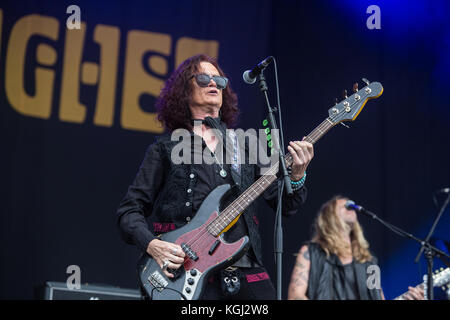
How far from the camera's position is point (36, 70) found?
467 centimetres

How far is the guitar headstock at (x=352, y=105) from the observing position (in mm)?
2857

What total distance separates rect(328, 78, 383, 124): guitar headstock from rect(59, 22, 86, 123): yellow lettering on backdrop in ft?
8.59

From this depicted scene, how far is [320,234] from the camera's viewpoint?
5.17 meters

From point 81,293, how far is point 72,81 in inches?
74.6

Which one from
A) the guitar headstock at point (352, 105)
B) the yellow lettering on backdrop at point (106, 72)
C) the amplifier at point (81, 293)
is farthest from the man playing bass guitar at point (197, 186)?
the yellow lettering on backdrop at point (106, 72)

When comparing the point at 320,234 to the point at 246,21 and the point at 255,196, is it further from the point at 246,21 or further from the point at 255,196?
the point at 255,196

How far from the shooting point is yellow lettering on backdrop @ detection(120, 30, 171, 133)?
4980 millimetres

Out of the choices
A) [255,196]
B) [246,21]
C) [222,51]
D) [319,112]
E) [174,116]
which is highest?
[246,21]

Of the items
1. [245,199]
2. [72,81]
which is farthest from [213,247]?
[72,81]

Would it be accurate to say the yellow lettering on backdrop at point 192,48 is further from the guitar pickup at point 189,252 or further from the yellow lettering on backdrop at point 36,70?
the guitar pickup at point 189,252

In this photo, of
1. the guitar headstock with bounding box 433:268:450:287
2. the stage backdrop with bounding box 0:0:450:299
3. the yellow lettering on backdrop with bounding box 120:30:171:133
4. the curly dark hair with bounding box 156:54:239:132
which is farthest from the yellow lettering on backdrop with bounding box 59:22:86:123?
the guitar headstock with bounding box 433:268:450:287

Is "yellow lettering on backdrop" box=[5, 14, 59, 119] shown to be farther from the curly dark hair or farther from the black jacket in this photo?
the black jacket
